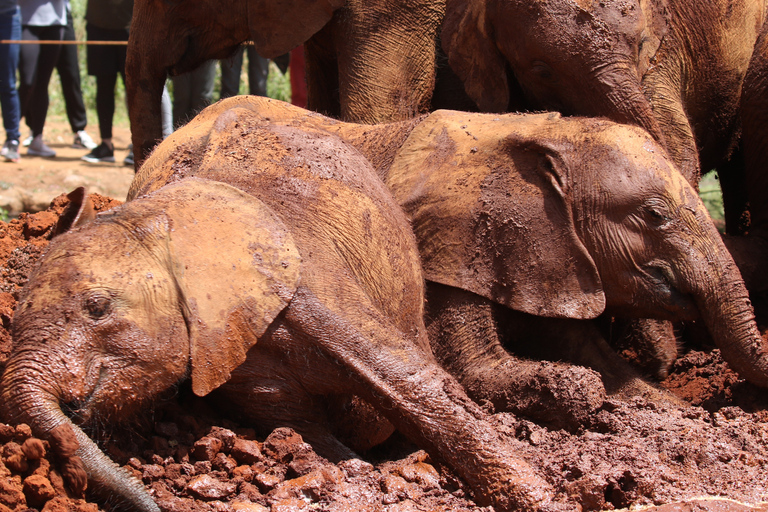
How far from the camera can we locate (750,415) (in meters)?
3.48

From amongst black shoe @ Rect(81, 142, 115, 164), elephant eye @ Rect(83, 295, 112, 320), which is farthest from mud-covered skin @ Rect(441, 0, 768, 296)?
black shoe @ Rect(81, 142, 115, 164)

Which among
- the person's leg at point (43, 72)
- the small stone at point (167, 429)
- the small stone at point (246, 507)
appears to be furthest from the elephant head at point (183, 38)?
the person's leg at point (43, 72)

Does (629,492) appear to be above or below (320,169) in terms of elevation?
below

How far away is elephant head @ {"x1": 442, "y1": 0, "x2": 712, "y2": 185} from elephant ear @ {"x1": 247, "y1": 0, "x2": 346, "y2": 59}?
68 centimetres

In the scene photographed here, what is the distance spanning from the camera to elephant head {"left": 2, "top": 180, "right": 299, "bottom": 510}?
2.41 metres

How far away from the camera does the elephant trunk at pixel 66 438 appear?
7.70ft

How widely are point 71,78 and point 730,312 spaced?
8.21 metres

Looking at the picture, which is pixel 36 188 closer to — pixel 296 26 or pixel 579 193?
pixel 296 26

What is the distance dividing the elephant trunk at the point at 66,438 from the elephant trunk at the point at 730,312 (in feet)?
7.12

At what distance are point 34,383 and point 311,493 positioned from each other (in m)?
0.80

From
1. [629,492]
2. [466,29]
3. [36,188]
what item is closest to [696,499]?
[629,492]

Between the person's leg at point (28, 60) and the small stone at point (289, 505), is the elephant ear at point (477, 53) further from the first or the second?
the person's leg at point (28, 60)

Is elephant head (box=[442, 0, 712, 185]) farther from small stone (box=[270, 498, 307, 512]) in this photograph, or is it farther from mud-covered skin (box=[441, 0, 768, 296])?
small stone (box=[270, 498, 307, 512])

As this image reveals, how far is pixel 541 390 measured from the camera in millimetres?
3357
